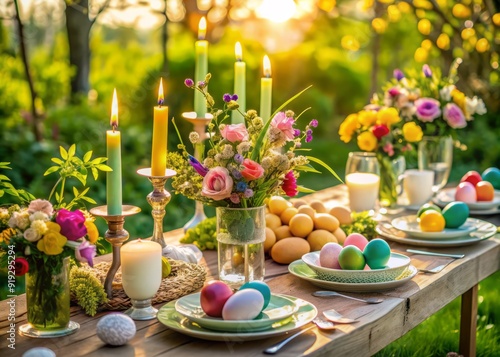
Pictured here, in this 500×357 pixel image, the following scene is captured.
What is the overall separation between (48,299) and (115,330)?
17cm

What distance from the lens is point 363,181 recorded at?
287 centimetres

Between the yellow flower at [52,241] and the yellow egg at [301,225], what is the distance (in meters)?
0.91

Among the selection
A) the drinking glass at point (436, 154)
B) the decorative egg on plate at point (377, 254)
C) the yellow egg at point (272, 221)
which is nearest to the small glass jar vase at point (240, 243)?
the decorative egg on plate at point (377, 254)

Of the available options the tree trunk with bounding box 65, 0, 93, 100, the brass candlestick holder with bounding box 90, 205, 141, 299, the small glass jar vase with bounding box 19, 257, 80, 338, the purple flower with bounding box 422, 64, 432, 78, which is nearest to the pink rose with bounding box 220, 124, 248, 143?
the brass candlestick holder with bounding box 90, 205, 141, 299

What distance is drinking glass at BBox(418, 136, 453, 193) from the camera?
124 inches

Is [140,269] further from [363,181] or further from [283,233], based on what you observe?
[363,181]

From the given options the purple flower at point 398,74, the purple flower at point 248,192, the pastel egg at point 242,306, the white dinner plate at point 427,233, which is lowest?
the pastel egg at point 242,306

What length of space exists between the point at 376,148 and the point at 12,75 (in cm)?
407

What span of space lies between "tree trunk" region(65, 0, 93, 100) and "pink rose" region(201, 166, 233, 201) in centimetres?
446

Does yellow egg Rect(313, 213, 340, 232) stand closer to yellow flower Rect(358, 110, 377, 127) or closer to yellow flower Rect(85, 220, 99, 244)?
yellow flower Rect(358, 110, 377, 127)

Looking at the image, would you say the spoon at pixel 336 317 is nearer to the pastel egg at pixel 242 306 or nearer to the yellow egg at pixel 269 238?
the pastel egg at pixel 242 306

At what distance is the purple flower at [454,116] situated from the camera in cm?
306

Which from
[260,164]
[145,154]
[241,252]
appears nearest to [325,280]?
[241,252]

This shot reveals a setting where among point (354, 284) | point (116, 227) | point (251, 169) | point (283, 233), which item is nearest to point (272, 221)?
point (283, 233)
